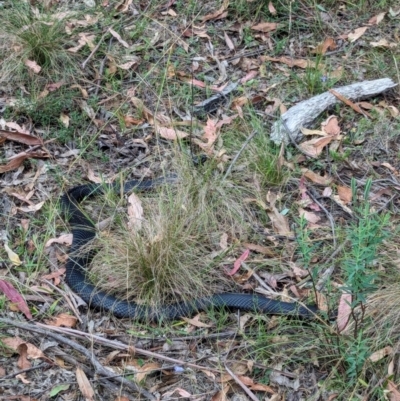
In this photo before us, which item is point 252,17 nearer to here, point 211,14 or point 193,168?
point 211,14

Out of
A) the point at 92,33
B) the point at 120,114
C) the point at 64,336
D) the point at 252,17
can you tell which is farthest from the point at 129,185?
the point at 252,17

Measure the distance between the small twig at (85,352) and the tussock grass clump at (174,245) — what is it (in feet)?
1.29

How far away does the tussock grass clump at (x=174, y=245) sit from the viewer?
11.2 ft

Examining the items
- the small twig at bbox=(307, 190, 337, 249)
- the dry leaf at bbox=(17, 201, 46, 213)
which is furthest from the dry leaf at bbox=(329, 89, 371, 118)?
the dry leaf at bbox=(17, 201, 46, 213)

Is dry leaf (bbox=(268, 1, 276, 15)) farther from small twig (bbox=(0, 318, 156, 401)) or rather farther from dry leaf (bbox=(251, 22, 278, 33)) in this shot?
small twig (bbox=(0, 318, 156, 401))

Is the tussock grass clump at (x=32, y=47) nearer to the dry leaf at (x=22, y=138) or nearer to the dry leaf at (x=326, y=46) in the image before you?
the dry leaf at (x=22, y=138)

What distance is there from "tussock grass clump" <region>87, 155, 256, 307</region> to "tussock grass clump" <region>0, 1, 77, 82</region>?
152 cm

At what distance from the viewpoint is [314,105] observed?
445 cm

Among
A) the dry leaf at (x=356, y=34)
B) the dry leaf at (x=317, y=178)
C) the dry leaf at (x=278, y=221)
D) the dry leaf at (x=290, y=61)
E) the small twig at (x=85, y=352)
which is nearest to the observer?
the small twig at (x=85, y=352)

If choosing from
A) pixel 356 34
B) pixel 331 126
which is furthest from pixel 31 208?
pixel 356 34

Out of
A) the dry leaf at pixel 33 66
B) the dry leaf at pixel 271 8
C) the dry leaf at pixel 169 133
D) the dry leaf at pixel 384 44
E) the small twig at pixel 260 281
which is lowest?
the small twig at pixel 260 281

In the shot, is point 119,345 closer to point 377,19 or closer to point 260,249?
point 260,249

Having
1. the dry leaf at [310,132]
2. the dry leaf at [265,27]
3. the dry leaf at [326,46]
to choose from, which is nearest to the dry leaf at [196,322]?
the dry leaf at [310,132]

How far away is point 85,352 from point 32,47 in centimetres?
248
